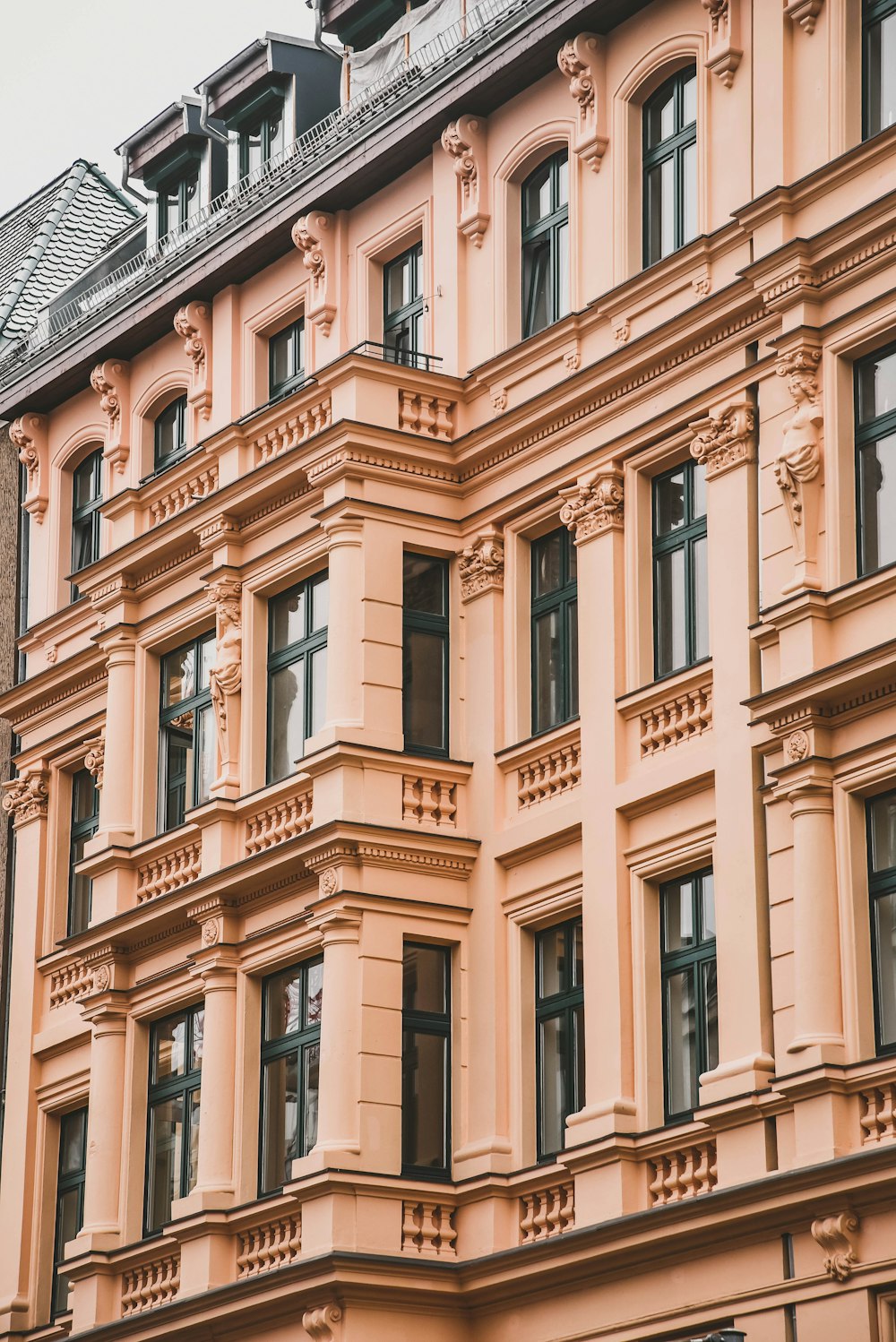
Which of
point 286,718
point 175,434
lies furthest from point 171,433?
point 286,718

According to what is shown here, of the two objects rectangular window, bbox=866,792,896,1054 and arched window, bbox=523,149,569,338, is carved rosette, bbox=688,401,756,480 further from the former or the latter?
rectangular window, bbox=866,792,896,1054

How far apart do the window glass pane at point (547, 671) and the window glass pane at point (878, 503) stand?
15.8ft

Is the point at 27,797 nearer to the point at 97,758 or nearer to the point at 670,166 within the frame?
the point at 97,758

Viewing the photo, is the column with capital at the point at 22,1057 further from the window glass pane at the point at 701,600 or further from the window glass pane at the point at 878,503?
the window glass pane at the point at 878,503

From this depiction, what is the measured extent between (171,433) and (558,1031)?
11521 millimetres

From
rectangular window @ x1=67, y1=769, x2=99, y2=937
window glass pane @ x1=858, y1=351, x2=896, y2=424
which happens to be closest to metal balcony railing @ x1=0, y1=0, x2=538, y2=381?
rectangular window @ x1=67, y1=769, x2=99, y2=937

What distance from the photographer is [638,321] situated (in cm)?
2870

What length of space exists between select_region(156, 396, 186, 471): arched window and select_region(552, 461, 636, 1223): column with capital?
845 cm

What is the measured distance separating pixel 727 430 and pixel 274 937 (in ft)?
25.1

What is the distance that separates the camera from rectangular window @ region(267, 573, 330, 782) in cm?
3109

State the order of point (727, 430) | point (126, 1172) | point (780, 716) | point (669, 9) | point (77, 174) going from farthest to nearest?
1. point (77, 174)
2. point (126, 1172)
3. point (669, 9)
4. point (727, 430)
5. point (780, 716)

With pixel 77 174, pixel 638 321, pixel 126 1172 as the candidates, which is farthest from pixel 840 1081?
pixel 77 174

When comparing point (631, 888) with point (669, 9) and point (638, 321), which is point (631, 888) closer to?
point (638, 321)

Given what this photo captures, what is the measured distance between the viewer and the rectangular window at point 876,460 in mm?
25391
